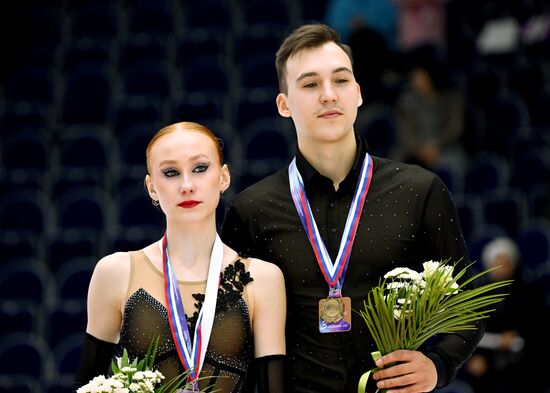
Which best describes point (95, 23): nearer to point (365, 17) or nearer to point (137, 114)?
point (137, 114)

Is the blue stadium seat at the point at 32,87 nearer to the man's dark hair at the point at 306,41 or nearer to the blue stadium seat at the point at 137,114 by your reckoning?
the blue stadium seat at the point at 137,114

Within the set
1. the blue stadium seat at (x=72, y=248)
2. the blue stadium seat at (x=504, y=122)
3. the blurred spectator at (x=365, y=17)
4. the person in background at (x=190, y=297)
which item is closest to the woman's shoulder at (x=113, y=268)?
the person in background at (x=190, y=297)

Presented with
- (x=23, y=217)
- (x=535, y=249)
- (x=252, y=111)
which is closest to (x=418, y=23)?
(x=252, y=111)

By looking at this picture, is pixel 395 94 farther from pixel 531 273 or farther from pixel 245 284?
pixel 245 284

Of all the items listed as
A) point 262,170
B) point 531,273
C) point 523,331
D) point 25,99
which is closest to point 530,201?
point 531,273

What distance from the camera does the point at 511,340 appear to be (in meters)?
7.18

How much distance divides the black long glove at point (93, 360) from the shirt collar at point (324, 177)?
90 cm

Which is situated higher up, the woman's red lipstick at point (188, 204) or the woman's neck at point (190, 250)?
the woman's red lipstick at point (188, 204)

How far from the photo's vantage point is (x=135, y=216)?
8.62 m

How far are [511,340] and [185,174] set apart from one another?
4.37 m

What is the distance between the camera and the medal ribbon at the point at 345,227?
137 inches

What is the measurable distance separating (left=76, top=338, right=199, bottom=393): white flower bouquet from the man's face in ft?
3.07

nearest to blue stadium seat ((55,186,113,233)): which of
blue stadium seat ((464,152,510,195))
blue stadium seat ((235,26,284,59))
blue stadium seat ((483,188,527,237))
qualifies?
blue stadium seat ((235,26,284,59))

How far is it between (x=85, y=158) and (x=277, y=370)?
21.2 feet
